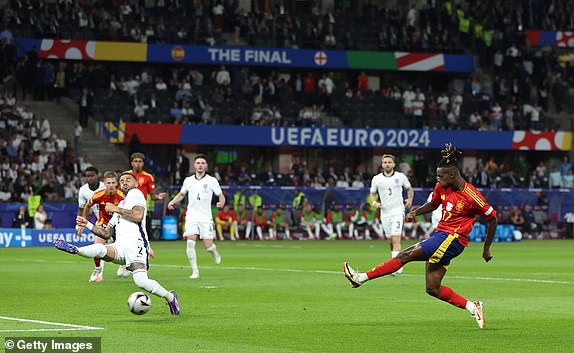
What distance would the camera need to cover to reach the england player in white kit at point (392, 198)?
25.7 m

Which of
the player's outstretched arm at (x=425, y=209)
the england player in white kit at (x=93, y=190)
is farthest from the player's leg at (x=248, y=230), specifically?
the player's outstretched arm at (x=425, y=209)

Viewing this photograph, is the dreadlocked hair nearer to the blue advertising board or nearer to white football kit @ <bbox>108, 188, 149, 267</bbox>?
white football kit @ <bbox>108, 188, 149, 267</bbox>

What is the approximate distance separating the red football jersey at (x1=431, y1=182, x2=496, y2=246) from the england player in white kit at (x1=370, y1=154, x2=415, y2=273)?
10.4 metres

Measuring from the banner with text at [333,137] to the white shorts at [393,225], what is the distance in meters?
28.5

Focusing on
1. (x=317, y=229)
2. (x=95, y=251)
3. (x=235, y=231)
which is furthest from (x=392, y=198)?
(x=317, y=229)

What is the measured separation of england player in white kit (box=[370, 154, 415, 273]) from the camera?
25656 mm

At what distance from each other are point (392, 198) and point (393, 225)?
586 millimetres

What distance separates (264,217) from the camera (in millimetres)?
47906

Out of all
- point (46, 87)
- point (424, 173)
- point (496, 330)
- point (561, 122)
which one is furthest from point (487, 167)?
point (496, 330)

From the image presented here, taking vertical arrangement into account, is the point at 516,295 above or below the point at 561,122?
below

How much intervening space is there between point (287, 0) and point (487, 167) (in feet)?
48.9

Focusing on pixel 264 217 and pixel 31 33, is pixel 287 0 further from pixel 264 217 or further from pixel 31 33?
pixel 264 217

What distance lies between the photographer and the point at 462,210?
14930mm

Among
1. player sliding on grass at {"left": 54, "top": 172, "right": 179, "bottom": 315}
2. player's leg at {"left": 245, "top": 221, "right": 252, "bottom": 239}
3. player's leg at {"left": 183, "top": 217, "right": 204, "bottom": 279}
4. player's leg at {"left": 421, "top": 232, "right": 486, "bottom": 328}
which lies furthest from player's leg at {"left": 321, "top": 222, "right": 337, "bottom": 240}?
player's leg at {"left": 421, "top": 232, "right": 486, "bottom": 328}
